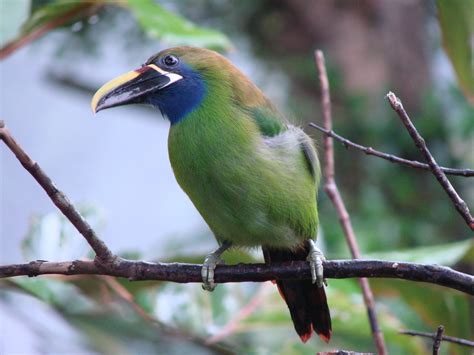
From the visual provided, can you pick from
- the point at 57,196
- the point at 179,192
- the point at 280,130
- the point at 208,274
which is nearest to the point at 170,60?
the point at 280,130

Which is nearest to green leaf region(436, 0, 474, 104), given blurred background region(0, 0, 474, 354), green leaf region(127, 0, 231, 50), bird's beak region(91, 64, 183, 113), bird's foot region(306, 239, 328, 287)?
blurred background region(0, 0, 474, 354)

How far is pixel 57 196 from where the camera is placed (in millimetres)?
1221

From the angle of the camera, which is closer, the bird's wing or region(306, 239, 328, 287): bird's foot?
region(306, 239, 328, 287): bird's foot

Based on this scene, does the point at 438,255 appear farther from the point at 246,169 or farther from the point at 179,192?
the point at 179,192

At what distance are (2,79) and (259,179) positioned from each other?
4225 mm

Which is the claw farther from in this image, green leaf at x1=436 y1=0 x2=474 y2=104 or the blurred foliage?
green leaf at x1=436 y1=0 x2=474 y2=104

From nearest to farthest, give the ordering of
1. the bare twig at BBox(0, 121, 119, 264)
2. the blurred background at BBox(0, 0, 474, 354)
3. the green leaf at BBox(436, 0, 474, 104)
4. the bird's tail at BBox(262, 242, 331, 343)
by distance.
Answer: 1. the bare twig at BBox(0, 121, 119, 264)
2. the green leaf at BBox(436, 0, 474, 104)
3. the bird's tail at BBox(262, 242, 331, 343)
4. the blurred background at BBox(0, 0, 474, 354)

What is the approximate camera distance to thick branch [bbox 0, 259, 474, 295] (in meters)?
1.21

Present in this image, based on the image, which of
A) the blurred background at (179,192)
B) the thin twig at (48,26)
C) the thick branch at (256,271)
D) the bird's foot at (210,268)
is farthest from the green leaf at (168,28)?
the thick branch at (256,271)

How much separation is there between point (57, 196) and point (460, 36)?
93 cm

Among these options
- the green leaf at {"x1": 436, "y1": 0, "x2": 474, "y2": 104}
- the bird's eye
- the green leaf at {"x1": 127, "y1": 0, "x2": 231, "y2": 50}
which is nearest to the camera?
the green leaf at {"x1": 436, "y1": 0, "x2": 474, "y2": 104}

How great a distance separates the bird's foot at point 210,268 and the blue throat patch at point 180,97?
303 millimetres

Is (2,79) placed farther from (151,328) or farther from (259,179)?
(259,179)

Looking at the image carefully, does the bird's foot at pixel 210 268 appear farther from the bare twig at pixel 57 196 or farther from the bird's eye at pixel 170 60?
the bird's eye at pixel 170 60
